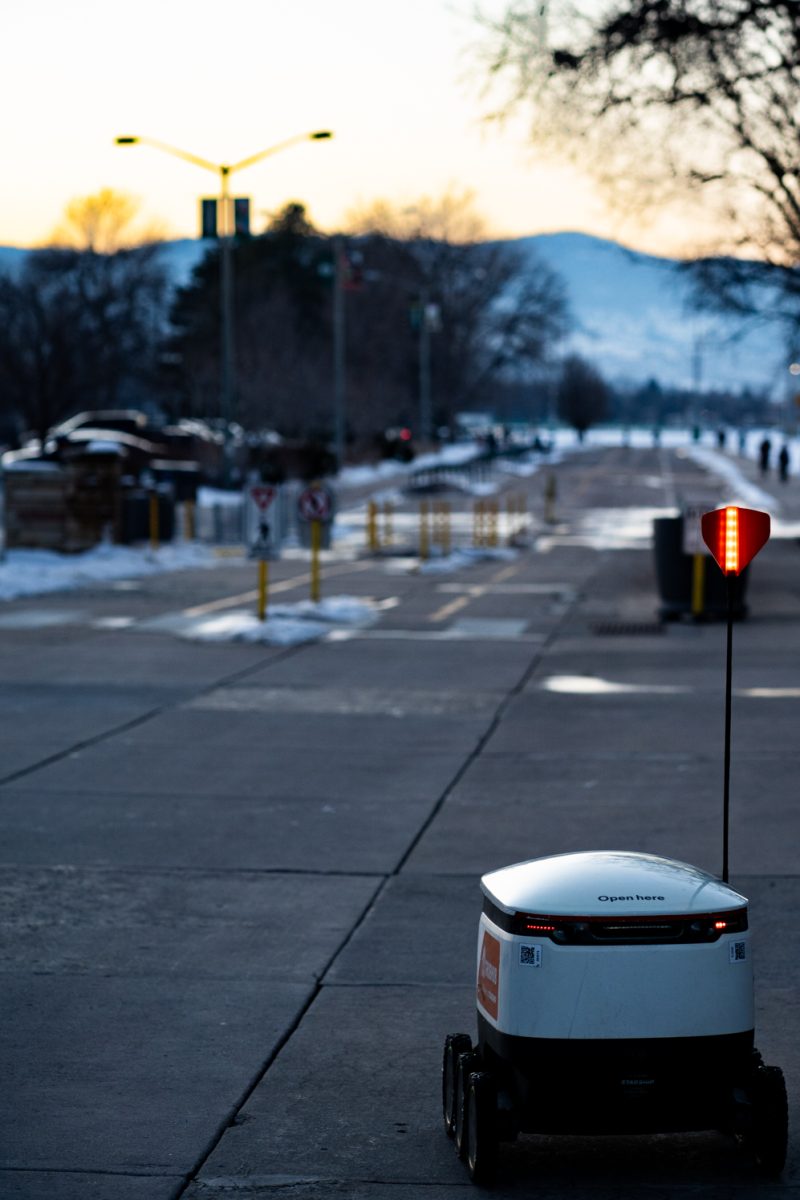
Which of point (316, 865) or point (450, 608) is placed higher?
point (316, 865)

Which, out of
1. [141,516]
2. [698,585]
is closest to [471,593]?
[698,585]

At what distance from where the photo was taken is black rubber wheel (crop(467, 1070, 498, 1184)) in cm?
512

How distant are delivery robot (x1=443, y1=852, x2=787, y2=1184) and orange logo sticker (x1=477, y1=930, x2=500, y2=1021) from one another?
2.0 inches

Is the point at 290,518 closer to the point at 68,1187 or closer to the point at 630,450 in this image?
the point at 68,1187

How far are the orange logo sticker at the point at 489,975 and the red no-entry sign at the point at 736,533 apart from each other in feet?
7.43

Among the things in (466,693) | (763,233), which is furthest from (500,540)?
(466,693)

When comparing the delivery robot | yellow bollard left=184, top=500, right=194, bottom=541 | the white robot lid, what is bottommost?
yellow bollard left=184, top=500, right=194, bottom=541

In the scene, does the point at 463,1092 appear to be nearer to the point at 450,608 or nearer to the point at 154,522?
the point at 450,608

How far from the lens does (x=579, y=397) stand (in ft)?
561

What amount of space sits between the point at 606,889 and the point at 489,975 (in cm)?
49

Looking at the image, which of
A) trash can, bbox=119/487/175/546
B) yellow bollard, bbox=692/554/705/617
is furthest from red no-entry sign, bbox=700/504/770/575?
trash can, bbox=119/487/175/546

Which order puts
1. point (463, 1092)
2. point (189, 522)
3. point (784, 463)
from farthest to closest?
point (784, 463) < point (189, 522) < point (463, 1092)

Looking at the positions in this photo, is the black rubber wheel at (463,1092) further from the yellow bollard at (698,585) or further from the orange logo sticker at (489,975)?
the yellow bollard at (698,585)

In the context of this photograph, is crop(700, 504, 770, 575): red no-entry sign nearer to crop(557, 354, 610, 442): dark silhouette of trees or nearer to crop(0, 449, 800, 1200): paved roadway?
crop(0, 449, 800, 1200): paved roadway
